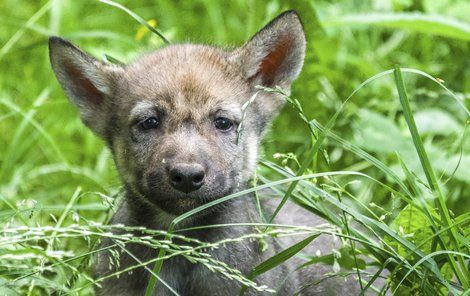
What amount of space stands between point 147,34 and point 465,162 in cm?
314

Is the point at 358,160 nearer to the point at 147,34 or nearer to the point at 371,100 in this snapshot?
the point at 371,100

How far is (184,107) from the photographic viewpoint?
15.6 ft

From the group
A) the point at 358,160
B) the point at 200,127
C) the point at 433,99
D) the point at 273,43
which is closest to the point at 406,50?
the point at 433,99

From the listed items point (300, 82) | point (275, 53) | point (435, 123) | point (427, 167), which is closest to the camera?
point (427, 167)

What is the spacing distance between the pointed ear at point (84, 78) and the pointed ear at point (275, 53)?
2.28 feet

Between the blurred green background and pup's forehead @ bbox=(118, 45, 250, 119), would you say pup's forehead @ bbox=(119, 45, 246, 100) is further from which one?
the blurred green background

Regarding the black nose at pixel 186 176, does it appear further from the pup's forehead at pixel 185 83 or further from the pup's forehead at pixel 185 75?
the pup's forehead at pixel 185 75

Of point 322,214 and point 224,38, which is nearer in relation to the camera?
point 322,214

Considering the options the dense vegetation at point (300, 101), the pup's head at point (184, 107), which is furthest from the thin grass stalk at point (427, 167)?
the pup's head at point (184, 107)

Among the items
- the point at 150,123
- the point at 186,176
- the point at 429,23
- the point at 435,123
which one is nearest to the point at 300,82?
the point at 435,123

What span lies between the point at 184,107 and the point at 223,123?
240mm

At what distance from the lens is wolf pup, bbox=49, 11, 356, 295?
4574 mm

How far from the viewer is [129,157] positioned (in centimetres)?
493

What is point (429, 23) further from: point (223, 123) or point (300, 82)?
point (223, 123)
